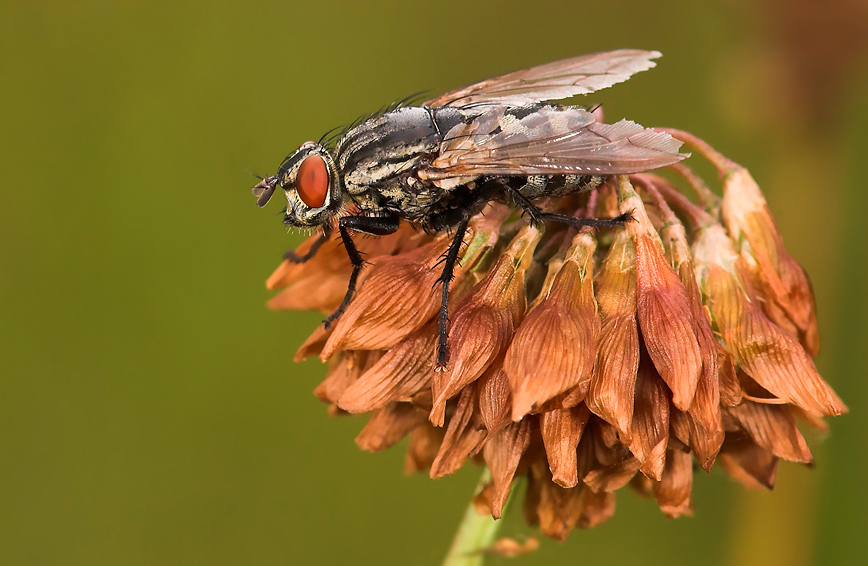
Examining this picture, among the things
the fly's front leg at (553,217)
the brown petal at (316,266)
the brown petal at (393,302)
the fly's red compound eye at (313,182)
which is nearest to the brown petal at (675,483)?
the fly's front leg at (553,217)

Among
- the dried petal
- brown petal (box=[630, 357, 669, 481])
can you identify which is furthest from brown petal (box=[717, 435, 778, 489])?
the dried petal

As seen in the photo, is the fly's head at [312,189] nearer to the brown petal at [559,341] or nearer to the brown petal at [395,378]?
the brown petal at [395,378]

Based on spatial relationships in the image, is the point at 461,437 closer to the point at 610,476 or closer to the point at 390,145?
the point at 610,476

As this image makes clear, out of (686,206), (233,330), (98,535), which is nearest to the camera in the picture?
(686,206)

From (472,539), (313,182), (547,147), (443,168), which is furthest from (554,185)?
(472,539)

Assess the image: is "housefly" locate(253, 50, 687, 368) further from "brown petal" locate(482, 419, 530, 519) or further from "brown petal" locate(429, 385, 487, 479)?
"brown petal" locate(482, 419, 530, 519)

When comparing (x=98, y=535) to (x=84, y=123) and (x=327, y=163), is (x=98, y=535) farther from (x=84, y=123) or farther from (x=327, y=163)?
(x=327, y=163)

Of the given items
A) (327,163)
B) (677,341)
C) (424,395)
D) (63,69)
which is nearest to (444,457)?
(424,395)
